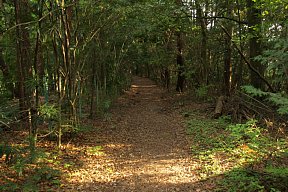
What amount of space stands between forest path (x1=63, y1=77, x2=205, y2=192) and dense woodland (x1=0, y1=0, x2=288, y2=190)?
4.40ft

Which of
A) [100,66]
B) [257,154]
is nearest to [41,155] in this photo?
[257,154]

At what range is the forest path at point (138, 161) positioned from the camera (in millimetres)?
5980

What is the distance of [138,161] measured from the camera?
743 centimetres

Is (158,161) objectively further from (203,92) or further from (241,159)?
(203,92)

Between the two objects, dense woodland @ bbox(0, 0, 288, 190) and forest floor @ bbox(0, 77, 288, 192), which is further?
dense woodland @ bbox(0, 0, 288, 190)

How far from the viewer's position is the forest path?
5980 millimetres

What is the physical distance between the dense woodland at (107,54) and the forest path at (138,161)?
134 cm

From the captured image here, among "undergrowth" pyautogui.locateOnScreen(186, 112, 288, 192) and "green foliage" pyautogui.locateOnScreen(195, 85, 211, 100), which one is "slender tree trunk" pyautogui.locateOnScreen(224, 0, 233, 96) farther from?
"undergrowth" pyautogui.locateOnScreen(186, 112, 288, 192)

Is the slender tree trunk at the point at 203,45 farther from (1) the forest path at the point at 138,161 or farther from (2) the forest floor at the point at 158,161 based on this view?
(2) the forest floor at the point at 158,161

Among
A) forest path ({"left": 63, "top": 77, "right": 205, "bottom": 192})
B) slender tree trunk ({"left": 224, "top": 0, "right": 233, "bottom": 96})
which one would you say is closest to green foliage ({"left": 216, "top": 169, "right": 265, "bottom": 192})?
forest path ({"left": 63, "top": 77, "right": 205, "bottom": 192})

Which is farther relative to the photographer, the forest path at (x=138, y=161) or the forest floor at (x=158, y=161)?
the forest path at (x=138, y=161)

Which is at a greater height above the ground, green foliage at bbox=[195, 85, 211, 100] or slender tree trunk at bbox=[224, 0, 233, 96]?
slender tree trunk at bbox=[224, 0, 233, 96]

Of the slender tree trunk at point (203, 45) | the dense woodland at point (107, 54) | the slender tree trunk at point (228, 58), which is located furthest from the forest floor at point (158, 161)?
the slender tree trunk at point (203, 45)

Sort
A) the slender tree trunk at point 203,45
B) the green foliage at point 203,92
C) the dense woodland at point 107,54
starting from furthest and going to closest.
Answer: the green foliage at point 203,92 → the slender tree trunk at point 203,45 → the dense woodland at point 107,54
